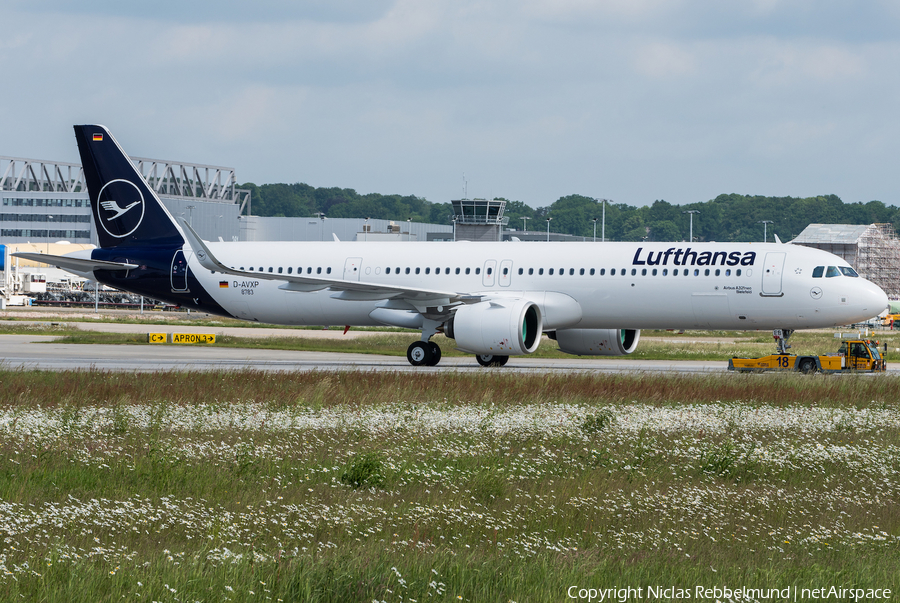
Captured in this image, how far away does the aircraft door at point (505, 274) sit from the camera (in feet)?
103

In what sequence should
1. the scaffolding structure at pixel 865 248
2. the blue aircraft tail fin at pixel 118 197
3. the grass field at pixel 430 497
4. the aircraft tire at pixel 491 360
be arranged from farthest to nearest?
the scaffolding structure at pixel 865 248 → the blue aircraft tail fin at pixel 118 197 → the aircraft tire at pixel 491 360 → the grass field at pixel 430 497

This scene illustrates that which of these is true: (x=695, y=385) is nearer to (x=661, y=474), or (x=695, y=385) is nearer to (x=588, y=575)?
(x=661, y=474)

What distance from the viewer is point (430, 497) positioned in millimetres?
10125

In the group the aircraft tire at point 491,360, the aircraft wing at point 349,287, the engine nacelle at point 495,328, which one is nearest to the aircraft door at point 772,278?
the engine nacelle at point 495,328

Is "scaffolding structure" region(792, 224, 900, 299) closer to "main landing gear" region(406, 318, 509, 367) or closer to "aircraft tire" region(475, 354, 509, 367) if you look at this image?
"aircraft tire" region(475, 354, 509, 367)

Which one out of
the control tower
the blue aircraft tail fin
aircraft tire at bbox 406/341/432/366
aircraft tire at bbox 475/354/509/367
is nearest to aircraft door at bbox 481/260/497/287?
aircraft tire at bbox 475/354/509/367

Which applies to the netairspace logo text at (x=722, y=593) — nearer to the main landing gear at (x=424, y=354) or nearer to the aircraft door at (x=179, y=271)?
the main landing gear at (x=424, y=354)

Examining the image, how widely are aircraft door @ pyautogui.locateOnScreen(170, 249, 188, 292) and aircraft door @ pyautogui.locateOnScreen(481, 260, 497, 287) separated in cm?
1030

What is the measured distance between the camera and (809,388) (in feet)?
71.1

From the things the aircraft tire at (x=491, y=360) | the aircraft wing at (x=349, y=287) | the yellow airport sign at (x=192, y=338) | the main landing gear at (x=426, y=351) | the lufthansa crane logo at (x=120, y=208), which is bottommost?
the yellow airport sign at (x=192, y=338)

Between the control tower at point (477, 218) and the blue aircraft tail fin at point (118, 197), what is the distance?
76.4 m

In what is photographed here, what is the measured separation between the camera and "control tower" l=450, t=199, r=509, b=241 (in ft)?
363

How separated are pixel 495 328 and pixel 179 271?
11894 millimetres

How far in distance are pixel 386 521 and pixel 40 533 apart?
292cm
